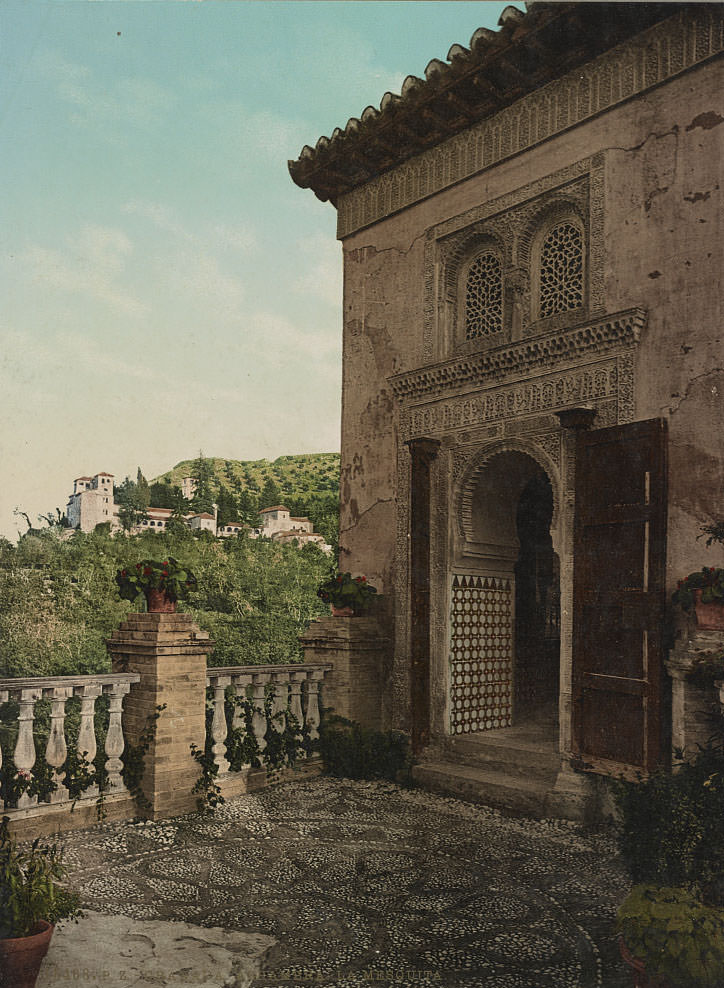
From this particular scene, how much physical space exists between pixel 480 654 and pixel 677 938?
559 cm

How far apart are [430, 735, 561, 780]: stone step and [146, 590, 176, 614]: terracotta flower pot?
3248 millimetres

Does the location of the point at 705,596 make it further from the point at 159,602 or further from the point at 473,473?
the point at 159,602

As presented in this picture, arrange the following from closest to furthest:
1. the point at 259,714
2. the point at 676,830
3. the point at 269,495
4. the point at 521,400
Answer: the point at 676,830 → the point at 259,714 → the point at 521,400 → the point at 269,495

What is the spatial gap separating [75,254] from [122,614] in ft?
46.6

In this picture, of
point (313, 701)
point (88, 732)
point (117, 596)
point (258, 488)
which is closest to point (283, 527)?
point (258, 488)

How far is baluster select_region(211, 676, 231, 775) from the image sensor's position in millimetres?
6684

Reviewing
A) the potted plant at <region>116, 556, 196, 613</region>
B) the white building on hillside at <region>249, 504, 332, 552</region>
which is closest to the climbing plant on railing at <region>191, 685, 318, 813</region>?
the potted plant at <region>116, 556, 196, 613</region>

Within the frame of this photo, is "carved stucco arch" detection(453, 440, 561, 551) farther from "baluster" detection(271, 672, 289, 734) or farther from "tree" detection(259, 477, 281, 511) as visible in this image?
"tree" detection(259, 477, 281, 511)

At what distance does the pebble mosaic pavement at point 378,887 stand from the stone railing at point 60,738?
338 mm

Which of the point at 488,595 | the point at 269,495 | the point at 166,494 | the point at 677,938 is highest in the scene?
the point at 269,495

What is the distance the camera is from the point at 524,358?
24.1ft

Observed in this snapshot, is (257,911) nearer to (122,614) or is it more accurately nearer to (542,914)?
(542,914)

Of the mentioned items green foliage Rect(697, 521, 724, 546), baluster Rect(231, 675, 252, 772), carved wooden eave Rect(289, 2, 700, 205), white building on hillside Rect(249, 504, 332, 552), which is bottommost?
baluster Rect(231, 675, 252, 772)

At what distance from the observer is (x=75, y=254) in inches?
200
